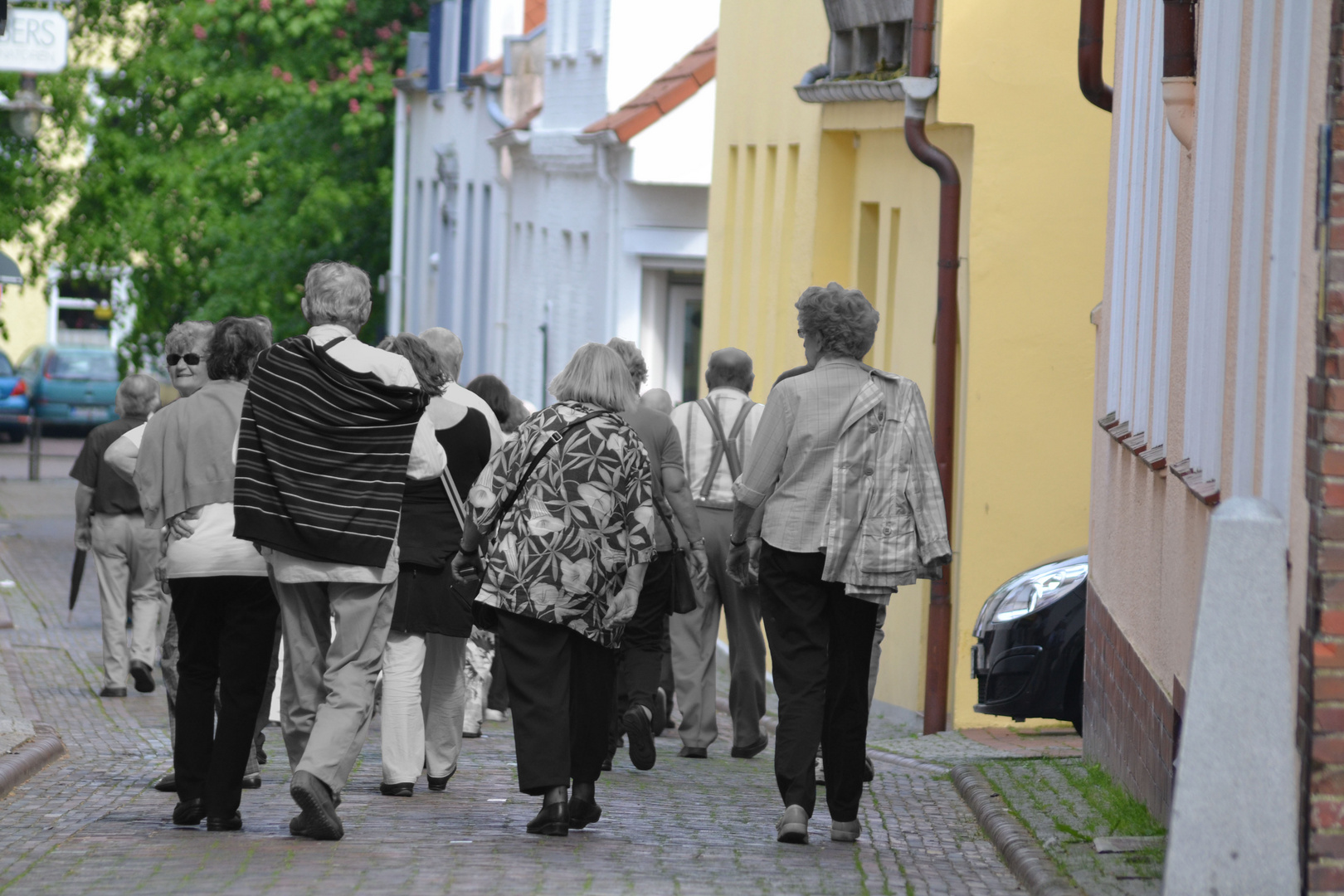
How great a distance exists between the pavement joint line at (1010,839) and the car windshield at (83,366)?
3442 cm

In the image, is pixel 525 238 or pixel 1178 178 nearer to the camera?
pixel 1178 178

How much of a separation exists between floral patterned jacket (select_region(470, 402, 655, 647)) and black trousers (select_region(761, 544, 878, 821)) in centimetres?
47

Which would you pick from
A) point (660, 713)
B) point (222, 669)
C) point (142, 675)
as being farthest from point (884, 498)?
point (142, 675)

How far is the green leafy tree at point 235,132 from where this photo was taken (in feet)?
107

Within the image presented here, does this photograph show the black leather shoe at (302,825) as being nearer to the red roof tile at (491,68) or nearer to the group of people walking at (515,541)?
the group of people walking at (515,541)

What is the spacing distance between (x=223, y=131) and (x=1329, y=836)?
105 ft

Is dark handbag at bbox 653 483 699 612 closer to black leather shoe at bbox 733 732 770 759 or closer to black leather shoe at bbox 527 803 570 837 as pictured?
black leather shoe at bbox 733 732 770 759

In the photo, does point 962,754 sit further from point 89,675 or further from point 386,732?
point 89,675

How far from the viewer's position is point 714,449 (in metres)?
10.7

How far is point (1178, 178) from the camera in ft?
25.8

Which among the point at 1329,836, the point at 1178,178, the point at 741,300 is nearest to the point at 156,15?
the point at 741,300

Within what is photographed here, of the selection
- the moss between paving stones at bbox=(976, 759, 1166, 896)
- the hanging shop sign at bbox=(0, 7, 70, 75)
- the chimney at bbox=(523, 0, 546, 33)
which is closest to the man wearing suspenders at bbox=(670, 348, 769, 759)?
the moss between paving stones at bbox=(976, 759, 1166, 896)

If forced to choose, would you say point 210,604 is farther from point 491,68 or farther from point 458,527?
point 491,68

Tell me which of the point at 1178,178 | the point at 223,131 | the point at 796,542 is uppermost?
the point at 223,131
